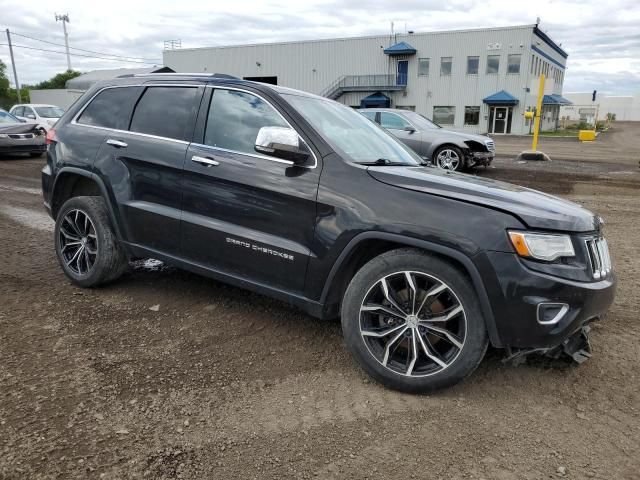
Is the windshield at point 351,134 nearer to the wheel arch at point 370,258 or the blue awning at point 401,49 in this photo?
the wheel arch at point 370,258

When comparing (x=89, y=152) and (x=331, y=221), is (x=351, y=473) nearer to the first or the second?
(x=331, y=221)

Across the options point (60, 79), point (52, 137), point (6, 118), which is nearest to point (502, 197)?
point (52, 137)

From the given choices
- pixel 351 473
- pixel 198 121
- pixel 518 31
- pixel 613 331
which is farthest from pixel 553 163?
pixel 518 31

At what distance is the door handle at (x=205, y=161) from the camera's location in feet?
11.7

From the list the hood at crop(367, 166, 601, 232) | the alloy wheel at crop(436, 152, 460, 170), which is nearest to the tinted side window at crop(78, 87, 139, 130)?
the hood at crop(367, 166, 601, 232)

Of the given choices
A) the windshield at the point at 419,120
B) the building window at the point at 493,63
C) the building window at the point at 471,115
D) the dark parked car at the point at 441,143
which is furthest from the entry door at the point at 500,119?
the dark parked car at the point at 441,143

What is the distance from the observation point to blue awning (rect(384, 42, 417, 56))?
144ft

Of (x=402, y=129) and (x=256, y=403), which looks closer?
(x=256, y=403)

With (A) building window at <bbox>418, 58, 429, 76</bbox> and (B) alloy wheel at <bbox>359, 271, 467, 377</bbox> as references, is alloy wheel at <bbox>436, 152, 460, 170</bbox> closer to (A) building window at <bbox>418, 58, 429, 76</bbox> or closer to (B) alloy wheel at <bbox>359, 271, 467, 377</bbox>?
(B) alloy wheel at <bbox>359, 271, 467, 377</bbox>

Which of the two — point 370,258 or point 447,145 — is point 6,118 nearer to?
point 447,145

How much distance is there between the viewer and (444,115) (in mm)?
45625

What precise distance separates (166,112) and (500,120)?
43.7 meters

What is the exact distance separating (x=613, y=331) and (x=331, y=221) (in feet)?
8.03

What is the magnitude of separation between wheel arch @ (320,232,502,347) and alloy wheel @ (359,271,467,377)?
14 cm
